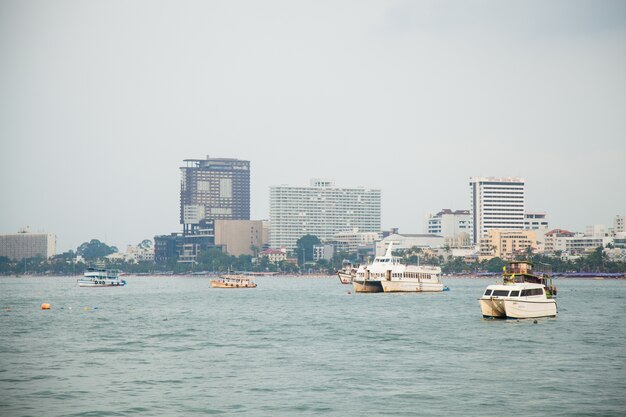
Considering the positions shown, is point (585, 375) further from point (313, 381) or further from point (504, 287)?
point (504, 287)

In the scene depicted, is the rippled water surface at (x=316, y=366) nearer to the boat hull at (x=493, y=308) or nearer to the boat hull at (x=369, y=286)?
the boat hull at (x=493, y=308)

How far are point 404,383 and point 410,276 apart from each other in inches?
4342

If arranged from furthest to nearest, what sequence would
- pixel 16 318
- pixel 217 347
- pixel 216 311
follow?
pixel 216 311, pixel 16 318, pixel 217 347

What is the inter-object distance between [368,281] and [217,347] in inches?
3516

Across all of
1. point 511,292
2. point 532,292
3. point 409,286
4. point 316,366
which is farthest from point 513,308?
point 409,286

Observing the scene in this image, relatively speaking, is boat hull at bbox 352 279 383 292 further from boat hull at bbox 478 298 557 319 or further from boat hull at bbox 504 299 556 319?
boat hull at bbox 478 298 557 319

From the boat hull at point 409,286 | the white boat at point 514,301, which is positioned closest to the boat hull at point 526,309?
the white boat at point 514,301

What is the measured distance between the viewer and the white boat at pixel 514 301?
81938mm

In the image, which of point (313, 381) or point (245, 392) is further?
point (313, 381)

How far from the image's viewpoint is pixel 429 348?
6681 cm

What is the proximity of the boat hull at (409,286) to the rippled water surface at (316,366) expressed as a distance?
58.8 meters

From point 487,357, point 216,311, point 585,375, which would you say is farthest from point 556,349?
point 216,311

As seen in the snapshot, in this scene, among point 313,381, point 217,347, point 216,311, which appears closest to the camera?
point 313,381

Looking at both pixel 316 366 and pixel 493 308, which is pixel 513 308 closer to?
pixel 493 308
